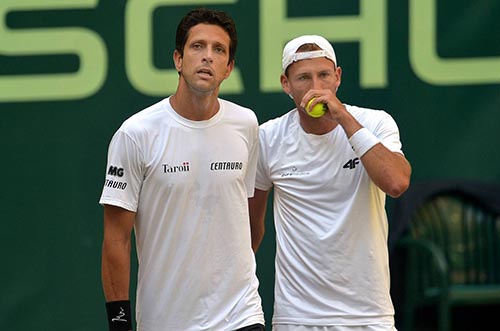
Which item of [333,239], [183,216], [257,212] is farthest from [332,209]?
[183,216]

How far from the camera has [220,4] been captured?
660cm

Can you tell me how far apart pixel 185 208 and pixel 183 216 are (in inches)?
1.1

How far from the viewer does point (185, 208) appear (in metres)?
4.27

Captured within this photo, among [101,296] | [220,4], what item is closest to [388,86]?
[220,4]

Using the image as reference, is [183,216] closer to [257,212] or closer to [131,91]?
[257,212]

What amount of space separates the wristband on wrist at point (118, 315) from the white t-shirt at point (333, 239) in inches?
24.5

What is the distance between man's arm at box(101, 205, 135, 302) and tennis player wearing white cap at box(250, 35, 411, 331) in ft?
2.14

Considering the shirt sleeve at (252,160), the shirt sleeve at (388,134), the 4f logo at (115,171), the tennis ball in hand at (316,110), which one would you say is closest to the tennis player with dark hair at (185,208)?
the 4f logo at (115,171)

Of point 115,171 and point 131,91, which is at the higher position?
point 131,91

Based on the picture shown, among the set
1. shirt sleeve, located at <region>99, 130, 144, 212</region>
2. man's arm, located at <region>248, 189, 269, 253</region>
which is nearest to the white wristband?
man's arm, located at <region>248, 189, 269, 253</region>

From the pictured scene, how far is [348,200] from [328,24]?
7.22ft

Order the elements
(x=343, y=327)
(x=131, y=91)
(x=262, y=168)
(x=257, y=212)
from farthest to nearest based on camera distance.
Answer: (x=131, y=91)
(x=257, y=212)
(x=262, y=168)
(x=343, y=327)

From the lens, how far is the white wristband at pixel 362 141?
438 cm

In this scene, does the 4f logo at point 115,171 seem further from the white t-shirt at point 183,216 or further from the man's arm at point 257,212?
the man's arm at point 257,212
